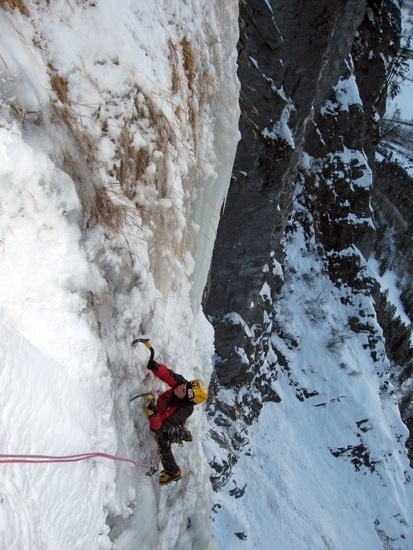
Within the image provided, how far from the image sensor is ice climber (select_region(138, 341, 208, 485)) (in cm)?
366

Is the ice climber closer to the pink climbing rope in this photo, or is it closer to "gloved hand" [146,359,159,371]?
"gloved hand" [146,359,159,371]

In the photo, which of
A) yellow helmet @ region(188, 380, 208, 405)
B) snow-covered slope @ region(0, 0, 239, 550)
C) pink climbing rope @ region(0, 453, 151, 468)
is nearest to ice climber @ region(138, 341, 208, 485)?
yellow helmet @ region(188, 380, 208, 405)

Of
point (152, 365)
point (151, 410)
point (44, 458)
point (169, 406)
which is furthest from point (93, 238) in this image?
point (169, 406)

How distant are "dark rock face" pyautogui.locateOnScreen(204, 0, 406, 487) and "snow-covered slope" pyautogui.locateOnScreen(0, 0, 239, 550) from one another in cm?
278

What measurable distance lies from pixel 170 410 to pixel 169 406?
0.13 ft

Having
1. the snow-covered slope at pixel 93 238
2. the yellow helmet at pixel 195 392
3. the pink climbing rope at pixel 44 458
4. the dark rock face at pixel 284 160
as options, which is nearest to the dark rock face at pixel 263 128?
the dark rock face at pixel 284 160

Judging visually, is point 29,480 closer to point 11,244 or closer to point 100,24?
point 11,244

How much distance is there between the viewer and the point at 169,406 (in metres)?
3.76

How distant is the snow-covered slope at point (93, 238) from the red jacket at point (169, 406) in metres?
0.13

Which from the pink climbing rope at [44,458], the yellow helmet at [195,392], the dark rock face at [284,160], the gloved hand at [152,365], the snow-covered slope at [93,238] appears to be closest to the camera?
the pink climbing rope at [44,458]

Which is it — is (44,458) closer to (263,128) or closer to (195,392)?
(195,392)

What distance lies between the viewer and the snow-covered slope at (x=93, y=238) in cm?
228

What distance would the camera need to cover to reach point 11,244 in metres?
2.37

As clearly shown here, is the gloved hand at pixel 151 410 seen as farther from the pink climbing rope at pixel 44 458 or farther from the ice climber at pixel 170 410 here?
the pink climbing rope at pixel 44 458
